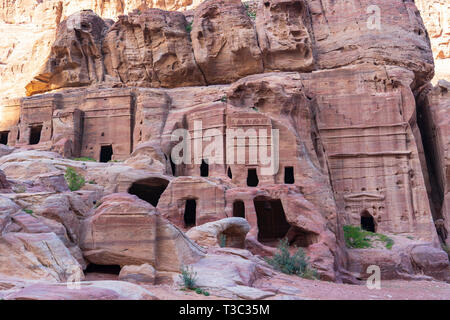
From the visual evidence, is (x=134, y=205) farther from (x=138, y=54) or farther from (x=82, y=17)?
(x=82, y=17)

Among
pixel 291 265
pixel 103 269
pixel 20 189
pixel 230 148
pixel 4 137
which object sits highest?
pixel 4 137

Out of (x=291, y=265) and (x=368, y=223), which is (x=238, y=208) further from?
(x=368, y=223)

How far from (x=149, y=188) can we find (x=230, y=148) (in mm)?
6038

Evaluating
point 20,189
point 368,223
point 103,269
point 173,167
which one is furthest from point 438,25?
point 103,269

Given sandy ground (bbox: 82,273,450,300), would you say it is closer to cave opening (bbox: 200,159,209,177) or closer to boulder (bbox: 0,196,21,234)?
boulder (bbox: 0,196,21,234)

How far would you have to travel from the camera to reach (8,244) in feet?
34.5

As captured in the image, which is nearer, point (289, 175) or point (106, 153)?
point (289, 175)

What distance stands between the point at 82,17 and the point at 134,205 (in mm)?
34033

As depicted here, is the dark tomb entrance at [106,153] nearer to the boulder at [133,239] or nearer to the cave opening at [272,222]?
the cave opening at [272,222]

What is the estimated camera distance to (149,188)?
2861cm

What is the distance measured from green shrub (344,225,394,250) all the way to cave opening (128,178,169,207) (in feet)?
38.4

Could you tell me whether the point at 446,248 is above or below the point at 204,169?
below
